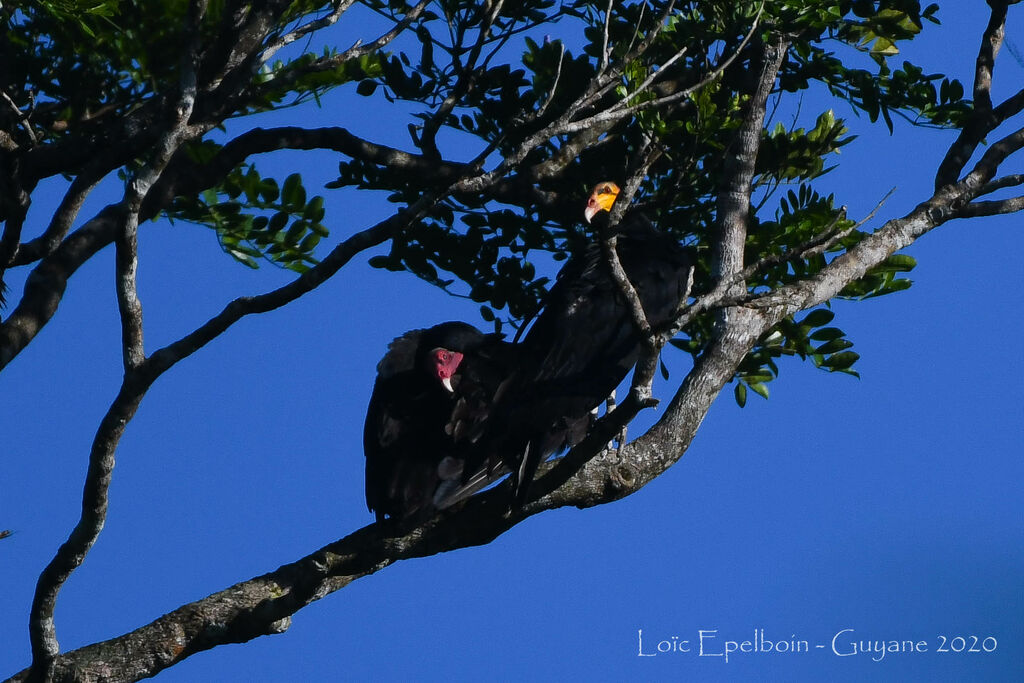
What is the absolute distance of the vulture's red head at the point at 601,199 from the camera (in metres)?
4.40

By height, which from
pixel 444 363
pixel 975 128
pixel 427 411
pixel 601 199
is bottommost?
pixel 427 411

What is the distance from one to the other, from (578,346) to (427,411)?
75 centimetres

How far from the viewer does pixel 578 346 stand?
4.14 m

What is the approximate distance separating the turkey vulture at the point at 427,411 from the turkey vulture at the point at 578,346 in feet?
0.44

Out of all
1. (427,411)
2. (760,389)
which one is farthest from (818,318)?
(427,411)

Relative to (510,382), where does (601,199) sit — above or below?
above

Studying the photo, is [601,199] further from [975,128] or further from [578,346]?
[975,128]

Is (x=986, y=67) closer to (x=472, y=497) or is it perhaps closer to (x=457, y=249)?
(x=457, y=249)

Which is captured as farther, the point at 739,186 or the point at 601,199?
the point at 601,199

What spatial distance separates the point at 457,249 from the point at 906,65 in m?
1.88

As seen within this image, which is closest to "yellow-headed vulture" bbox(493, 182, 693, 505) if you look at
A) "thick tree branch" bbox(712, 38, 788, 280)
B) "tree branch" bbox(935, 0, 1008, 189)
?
"thick tree branch" bbox(712, 38, 788, 280)

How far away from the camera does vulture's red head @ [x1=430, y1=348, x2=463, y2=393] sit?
447cm

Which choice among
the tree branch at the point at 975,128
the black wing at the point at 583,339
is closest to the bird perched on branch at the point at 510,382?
the black wing at the point at 583,339

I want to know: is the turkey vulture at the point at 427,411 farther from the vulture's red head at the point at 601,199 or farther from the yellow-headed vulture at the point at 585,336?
the vulture's red head at the point at 601,199
